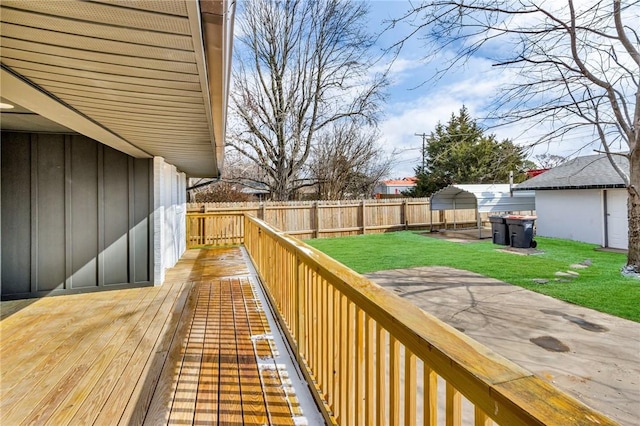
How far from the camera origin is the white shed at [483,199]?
42.5ft

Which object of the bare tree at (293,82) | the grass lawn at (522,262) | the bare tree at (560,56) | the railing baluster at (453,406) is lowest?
the grass lawn at (522,262)

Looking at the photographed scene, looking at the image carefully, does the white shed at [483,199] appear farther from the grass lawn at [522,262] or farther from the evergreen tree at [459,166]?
the evergreen tree at [459,166]

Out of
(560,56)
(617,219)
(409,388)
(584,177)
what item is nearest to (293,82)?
(560,56)

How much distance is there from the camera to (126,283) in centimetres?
498

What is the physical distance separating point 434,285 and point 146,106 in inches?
209

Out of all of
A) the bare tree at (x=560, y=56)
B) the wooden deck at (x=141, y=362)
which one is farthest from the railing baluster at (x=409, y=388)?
the bare tree at (x=560, y=56)

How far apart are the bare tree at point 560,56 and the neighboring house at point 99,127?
3.92m

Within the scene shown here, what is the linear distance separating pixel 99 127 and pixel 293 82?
1538cm

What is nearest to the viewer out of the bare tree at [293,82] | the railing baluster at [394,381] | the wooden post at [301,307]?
the railing baluster at [394,381]

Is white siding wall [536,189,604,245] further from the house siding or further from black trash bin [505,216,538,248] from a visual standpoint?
black trash bin [505,216,538,248]

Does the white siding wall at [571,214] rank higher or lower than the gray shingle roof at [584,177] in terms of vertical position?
lower

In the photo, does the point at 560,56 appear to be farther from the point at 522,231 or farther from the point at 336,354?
the point at 336,354

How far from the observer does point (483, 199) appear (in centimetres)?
1281

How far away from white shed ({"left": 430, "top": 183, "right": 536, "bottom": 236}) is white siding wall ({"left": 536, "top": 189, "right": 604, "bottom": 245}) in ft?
2.17
